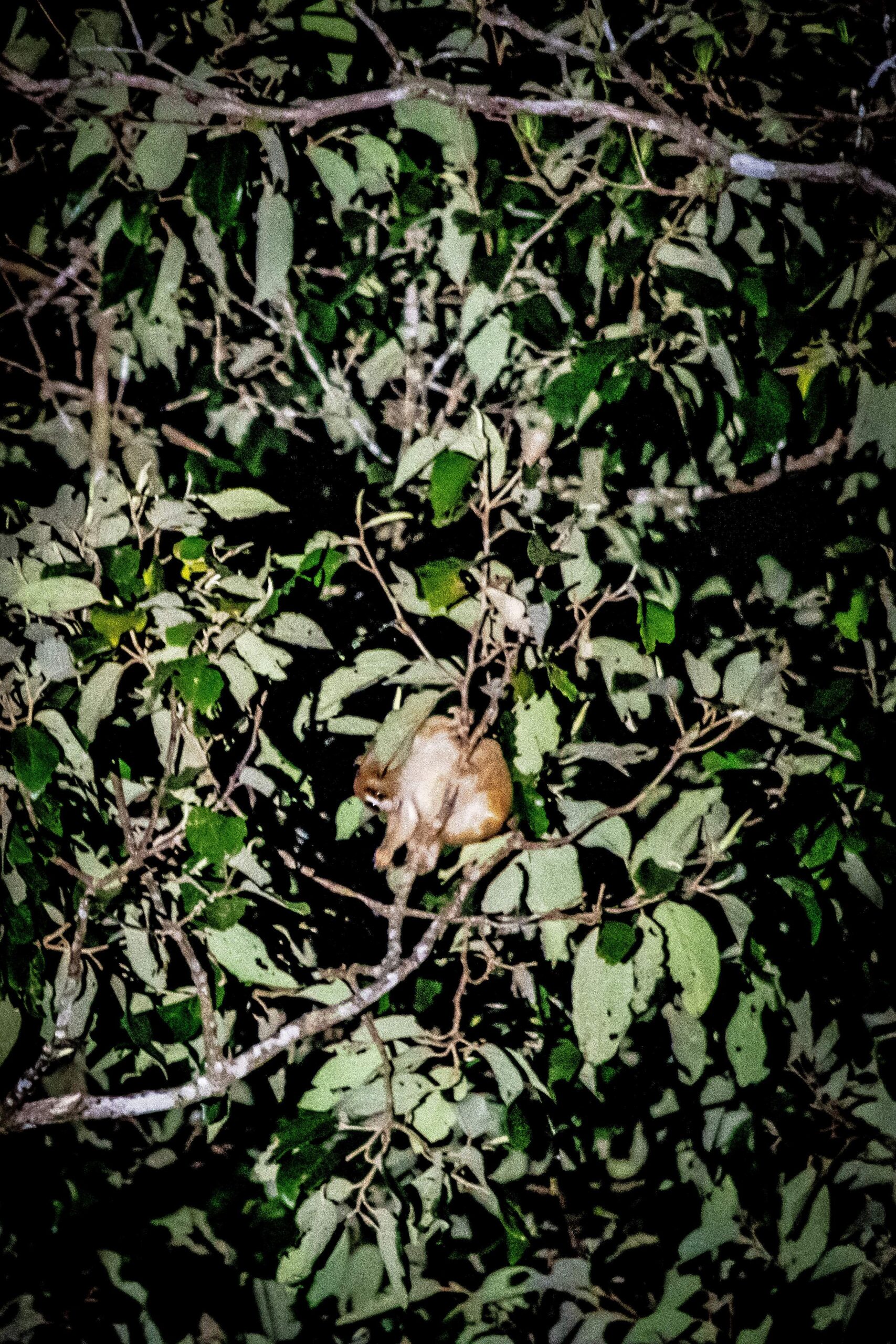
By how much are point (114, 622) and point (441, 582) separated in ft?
1.57

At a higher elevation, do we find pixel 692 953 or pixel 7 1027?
pixel 692 953

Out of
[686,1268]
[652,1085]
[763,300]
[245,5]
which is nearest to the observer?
[763,300]

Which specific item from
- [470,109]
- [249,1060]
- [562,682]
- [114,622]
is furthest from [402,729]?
[470,109]

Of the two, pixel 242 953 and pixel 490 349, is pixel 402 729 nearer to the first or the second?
pixel 242 953

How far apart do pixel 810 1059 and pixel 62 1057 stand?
147cm

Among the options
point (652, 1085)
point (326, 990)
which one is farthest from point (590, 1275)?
point (326, 990)

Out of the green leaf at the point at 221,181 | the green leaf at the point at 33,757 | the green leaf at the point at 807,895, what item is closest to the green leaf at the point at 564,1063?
the green leaf at the point at 807,895

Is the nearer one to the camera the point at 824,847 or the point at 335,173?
the point at 335,173

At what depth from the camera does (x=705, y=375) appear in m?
1.39

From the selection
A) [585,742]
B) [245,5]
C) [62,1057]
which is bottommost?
A: [62,1057]

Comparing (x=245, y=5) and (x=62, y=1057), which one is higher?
(x=245, y=5)

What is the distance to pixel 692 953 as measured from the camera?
3.85 ft

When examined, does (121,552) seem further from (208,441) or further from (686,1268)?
(686,1268)

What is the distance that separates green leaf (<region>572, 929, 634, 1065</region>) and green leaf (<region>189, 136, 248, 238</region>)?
112 cm
